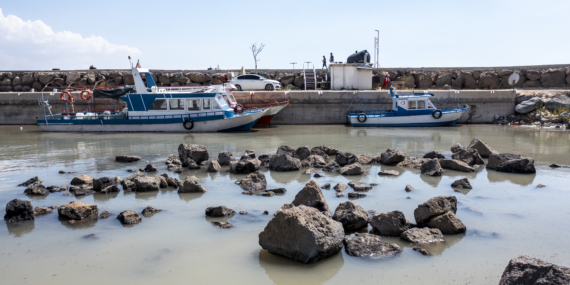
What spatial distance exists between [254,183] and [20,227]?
4.00 meters

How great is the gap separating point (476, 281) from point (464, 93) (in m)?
20.6

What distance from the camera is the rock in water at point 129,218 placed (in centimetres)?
637

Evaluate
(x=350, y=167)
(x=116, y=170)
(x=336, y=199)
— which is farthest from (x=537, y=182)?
(x=116, y=170)

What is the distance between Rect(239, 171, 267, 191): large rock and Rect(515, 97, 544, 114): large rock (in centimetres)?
1944

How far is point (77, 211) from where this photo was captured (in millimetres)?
6527

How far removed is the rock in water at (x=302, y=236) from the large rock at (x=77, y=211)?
3.17 m

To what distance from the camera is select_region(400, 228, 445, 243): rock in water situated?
5.54 m

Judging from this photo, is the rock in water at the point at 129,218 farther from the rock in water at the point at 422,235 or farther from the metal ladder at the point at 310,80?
the metal ladder at the point at 310,80

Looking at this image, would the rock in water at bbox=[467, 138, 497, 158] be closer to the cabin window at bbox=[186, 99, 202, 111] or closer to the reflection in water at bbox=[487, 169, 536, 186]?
the reflection in water at bbox=[487, 169, 536, 186]

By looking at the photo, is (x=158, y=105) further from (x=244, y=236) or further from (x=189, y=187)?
(x=244, y=236)

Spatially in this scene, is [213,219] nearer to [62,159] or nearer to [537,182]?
[537,182]

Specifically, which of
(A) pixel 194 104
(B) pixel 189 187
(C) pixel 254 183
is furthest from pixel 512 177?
(A) pixel 194 104

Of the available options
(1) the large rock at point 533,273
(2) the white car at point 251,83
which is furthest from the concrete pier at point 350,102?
(1) the large rock at point 533,273

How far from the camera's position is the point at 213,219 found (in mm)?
6574
